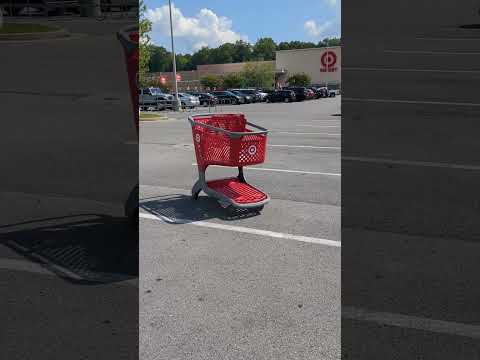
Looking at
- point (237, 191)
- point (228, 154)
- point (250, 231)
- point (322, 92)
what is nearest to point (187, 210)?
point (237, 191)

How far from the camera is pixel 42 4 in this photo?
154 cm

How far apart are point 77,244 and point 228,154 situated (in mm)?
3075

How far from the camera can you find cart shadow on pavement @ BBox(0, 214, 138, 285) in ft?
6.87

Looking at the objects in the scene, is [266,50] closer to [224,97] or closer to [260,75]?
[260,75]

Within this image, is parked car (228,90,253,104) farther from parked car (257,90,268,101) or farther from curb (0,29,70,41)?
curb (0,29,70,41)

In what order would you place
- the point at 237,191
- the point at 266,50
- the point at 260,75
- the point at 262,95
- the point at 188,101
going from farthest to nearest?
the point at 266,50
the point at 260,75
the point at 262,95
the point at 188,101
the point at 237,191

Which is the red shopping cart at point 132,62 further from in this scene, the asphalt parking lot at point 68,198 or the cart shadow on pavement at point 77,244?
the cart shadow on pavement at point 77,244
